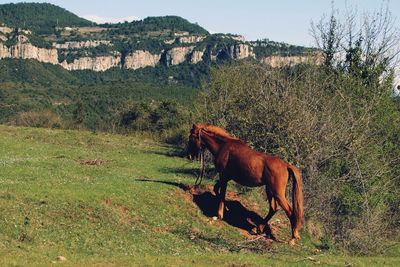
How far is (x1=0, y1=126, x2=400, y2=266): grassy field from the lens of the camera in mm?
14625

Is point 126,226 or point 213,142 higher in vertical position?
point 213,142

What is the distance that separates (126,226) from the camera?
17.8 meters

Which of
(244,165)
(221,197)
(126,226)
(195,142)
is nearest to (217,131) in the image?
(195,142)

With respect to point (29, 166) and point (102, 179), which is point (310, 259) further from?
point (29, 166)

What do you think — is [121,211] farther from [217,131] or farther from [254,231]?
[254,231]

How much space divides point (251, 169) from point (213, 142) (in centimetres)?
202

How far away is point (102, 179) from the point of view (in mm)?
24297

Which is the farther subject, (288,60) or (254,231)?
(288,60)

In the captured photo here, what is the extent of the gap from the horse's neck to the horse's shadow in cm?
213

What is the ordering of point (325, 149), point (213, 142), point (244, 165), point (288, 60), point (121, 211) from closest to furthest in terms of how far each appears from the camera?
point (121, 211), point (244, 165), point (213, 142), point (325, 149), point (288, 60)

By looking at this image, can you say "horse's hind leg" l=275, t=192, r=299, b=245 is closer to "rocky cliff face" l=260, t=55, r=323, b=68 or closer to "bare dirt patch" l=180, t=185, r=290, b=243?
"bare dirt patch" l=180, t=185, r=290, b=243

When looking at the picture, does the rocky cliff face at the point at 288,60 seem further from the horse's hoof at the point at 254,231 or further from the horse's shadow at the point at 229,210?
the horse's hoof at the point at 254,231

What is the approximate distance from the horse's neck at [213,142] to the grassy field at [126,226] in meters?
2.25

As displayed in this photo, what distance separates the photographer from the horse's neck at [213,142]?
67.4 ft
